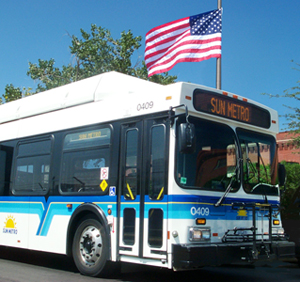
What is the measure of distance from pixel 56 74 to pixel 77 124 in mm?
17651

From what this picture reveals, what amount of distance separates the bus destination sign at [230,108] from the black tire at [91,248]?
282 centimetres

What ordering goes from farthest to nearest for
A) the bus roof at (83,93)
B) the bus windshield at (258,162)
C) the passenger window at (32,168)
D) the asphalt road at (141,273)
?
the passenger window at (32,168) → the bus roof at (83,93) → the asphalt road at (141,273) → the bus windshield at (258,162)

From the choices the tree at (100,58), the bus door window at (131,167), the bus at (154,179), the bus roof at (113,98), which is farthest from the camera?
the tree at (100,58)

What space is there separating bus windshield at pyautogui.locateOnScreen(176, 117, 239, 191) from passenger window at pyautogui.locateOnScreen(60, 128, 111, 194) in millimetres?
1693

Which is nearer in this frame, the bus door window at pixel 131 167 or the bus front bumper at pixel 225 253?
the bus front bumper at pixel 225 253

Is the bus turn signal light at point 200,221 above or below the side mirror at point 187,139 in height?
below

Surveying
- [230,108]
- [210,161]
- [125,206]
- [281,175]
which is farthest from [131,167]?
[281,175]

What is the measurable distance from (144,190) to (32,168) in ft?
11.7

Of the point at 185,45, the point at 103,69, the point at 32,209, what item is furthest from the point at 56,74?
the point at 32,209

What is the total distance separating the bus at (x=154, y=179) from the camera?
6.58m

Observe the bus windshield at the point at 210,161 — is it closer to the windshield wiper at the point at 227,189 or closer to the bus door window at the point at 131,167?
the windshield wiper at the point at 227,189

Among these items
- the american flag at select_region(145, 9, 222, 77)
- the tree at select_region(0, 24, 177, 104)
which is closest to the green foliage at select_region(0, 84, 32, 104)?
the tree at select_region(0, 24, 177, 104)

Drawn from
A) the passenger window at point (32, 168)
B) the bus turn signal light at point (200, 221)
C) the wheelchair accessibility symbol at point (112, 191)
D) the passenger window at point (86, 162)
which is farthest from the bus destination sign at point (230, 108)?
the passenger window at point (32, 168)

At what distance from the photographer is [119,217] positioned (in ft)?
24.0
